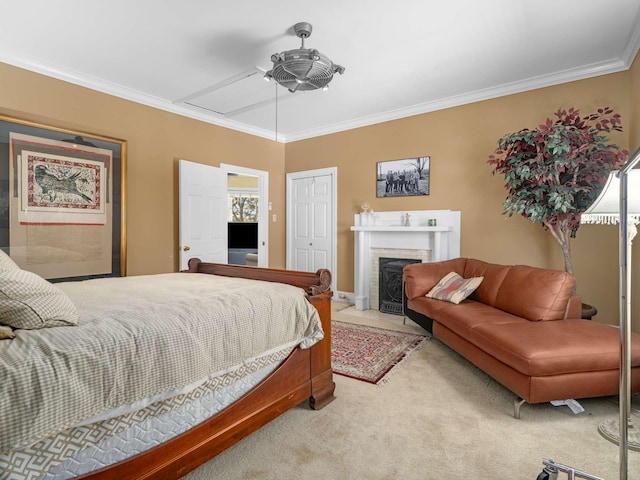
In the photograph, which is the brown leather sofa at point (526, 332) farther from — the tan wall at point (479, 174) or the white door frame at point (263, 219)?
the white door frame at point (263, 219)

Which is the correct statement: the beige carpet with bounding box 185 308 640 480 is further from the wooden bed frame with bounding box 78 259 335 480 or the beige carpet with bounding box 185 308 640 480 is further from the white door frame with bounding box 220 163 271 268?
the white door frame with bounding box 220 163 271 268

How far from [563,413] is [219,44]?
371 centimetres

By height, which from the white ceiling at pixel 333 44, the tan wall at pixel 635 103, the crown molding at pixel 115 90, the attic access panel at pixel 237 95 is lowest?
the tan wall at pixel 635 103

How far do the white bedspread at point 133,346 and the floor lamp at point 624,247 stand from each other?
1368 mm

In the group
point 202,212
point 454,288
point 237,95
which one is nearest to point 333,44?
point 237,95

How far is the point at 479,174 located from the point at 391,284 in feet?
5.76

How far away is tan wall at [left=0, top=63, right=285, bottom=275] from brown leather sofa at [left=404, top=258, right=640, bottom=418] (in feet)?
9.90

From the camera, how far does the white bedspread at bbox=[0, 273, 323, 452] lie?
100cm

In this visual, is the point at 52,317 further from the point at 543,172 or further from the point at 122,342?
the point at 543,172

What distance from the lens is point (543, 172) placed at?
2.98 metres

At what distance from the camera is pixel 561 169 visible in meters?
2.90

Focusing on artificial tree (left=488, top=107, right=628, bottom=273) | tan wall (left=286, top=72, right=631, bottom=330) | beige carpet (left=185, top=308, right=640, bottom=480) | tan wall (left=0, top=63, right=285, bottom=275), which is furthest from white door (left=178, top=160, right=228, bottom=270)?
artificial tree (left=488, top=107, right=628, bottom=273)

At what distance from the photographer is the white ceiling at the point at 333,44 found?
2.54m

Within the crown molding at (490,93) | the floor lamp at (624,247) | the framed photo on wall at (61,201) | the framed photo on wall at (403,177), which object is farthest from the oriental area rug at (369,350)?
the crown molding at (490,93)
